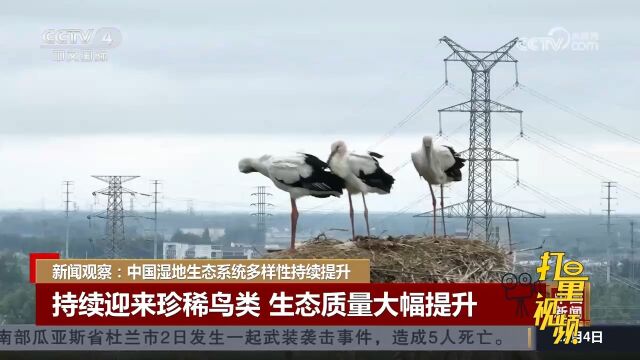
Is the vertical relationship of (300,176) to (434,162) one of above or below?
below

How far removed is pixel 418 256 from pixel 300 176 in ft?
4.64

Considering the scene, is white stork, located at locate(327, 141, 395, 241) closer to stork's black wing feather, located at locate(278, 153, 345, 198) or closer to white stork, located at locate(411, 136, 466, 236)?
stork's black wing feather, located at locate(278, 153, 345, 198)

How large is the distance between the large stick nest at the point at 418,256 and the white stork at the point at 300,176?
54cm

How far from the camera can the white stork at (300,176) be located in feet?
34.6

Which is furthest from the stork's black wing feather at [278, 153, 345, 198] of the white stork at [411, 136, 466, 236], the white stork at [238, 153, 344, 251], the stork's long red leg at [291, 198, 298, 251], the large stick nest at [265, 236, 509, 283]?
the white stork at [411, 136, 466, 236]

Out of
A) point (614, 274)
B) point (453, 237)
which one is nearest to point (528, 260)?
point (453, 237)

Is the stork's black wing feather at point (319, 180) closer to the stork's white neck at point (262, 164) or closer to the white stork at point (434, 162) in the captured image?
the stork's white neck at point (262, 164)

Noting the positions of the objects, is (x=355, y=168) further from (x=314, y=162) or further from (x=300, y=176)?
(x=300, y=176)

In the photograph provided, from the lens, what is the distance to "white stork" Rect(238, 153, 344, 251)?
10.6 metres

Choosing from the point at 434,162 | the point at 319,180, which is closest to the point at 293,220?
the point at 319,180

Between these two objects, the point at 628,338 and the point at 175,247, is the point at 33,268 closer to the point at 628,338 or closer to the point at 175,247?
the point at 628,338

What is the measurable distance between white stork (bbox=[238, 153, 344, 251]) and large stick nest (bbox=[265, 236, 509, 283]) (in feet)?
1.78

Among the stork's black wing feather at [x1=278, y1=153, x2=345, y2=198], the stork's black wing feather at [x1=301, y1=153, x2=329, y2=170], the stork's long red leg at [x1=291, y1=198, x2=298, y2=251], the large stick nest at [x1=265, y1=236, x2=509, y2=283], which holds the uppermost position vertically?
the stork's black wing feather at [x1=301, y1=153, x2=329, y2=170]

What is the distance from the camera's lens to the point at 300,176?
1056 cm
